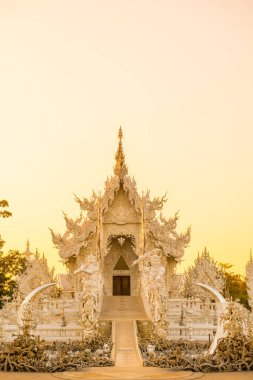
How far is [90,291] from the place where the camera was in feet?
58.1

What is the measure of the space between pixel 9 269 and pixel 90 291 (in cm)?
1279

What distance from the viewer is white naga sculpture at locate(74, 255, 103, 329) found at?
17.2 metres

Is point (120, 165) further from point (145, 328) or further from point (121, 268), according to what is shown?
point (145, 328)

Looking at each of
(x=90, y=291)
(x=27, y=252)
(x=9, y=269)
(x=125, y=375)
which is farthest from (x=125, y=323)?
(x=27, y=252)

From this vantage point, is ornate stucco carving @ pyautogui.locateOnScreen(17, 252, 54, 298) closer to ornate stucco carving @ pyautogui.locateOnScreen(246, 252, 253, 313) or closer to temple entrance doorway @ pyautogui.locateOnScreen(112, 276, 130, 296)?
temple entrance doorway @ pyautogui.locateOnScreen(112, 276, 130, 296)

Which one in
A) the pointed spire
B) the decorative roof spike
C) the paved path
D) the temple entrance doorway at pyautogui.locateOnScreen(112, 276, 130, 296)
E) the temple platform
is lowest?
the paved path

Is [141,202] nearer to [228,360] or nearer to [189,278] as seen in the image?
[189,278]

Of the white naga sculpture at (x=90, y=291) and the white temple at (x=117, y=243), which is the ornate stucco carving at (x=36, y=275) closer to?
the white temple at (x=117, y=243)

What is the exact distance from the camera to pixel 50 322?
19688mm

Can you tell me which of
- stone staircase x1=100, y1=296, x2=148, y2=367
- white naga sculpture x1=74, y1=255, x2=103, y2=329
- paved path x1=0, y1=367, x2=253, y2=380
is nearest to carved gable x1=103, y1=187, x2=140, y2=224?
stone staircase x1=100, y1=296, x2=148, y2=367

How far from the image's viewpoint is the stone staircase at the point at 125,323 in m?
13.2

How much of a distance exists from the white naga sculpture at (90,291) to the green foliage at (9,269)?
1141 cm

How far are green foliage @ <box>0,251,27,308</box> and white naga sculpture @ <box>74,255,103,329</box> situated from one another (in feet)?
37.4

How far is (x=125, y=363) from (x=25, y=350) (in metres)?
2.59
